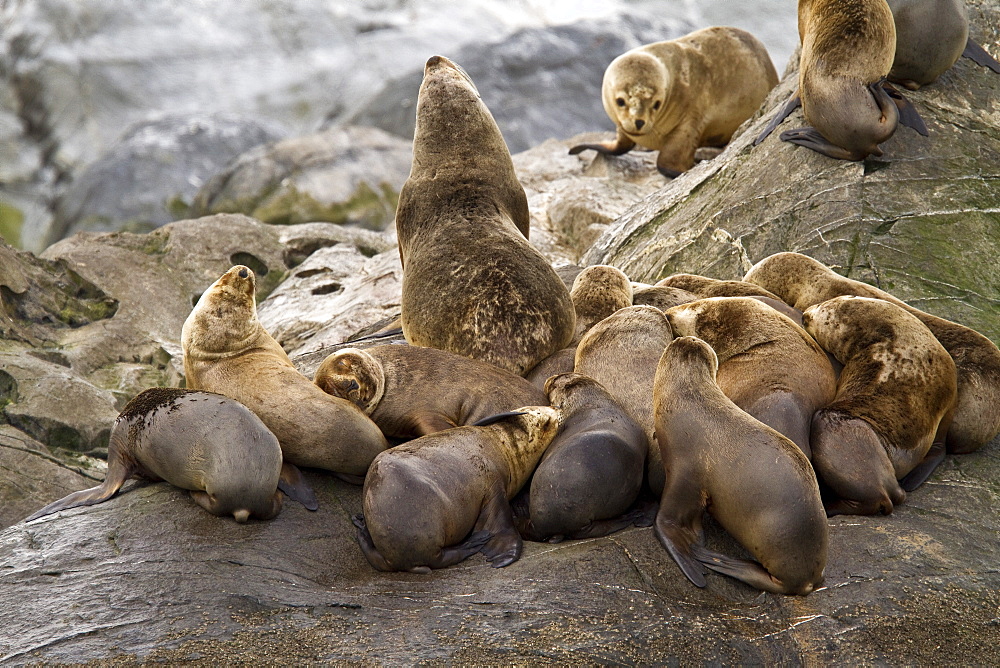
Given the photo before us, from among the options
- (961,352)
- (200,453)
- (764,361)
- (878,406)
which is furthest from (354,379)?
(961,352)

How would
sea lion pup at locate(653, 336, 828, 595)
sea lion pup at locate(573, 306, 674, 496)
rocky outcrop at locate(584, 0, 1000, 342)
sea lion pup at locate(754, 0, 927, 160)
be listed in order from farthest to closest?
sea lion pup at locate(754, 0, 927, 160) < rocky outcrop at locate(584, 0, 1000, 342) < sea lion pup at locate(573, 306, 674, 496) < sea lion pup at locate(653, 336, 828, 595)

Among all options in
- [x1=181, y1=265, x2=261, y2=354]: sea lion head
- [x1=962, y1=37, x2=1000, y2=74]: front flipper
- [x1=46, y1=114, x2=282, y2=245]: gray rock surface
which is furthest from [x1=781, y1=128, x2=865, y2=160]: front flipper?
[x1=46, y1=114, x2=282, y2=245]: gray rock surface

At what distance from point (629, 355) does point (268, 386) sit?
1.72 m

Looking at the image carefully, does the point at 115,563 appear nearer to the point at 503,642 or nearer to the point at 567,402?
the point at 503,642

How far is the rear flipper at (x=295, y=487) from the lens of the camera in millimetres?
4230

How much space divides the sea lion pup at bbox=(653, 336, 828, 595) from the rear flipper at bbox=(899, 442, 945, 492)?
0.80 m

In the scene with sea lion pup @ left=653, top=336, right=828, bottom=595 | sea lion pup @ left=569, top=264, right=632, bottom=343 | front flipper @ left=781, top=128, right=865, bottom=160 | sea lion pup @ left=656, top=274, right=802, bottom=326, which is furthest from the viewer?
front flipper @ left=781, top=128, right=865, bottom=160

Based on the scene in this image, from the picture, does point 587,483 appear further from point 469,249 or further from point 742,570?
point 469,249

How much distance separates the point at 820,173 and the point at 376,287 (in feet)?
11.4

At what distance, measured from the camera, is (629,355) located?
189 inches

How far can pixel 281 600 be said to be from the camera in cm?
350

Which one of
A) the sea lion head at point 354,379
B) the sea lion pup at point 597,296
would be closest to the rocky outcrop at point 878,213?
the sea lion pup at point 597,296

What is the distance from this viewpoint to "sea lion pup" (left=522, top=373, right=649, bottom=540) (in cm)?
394

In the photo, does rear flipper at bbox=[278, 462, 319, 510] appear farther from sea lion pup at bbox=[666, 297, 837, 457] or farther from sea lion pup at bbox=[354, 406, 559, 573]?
sea lion pup at bbox=[666, 297, 837, 457]
